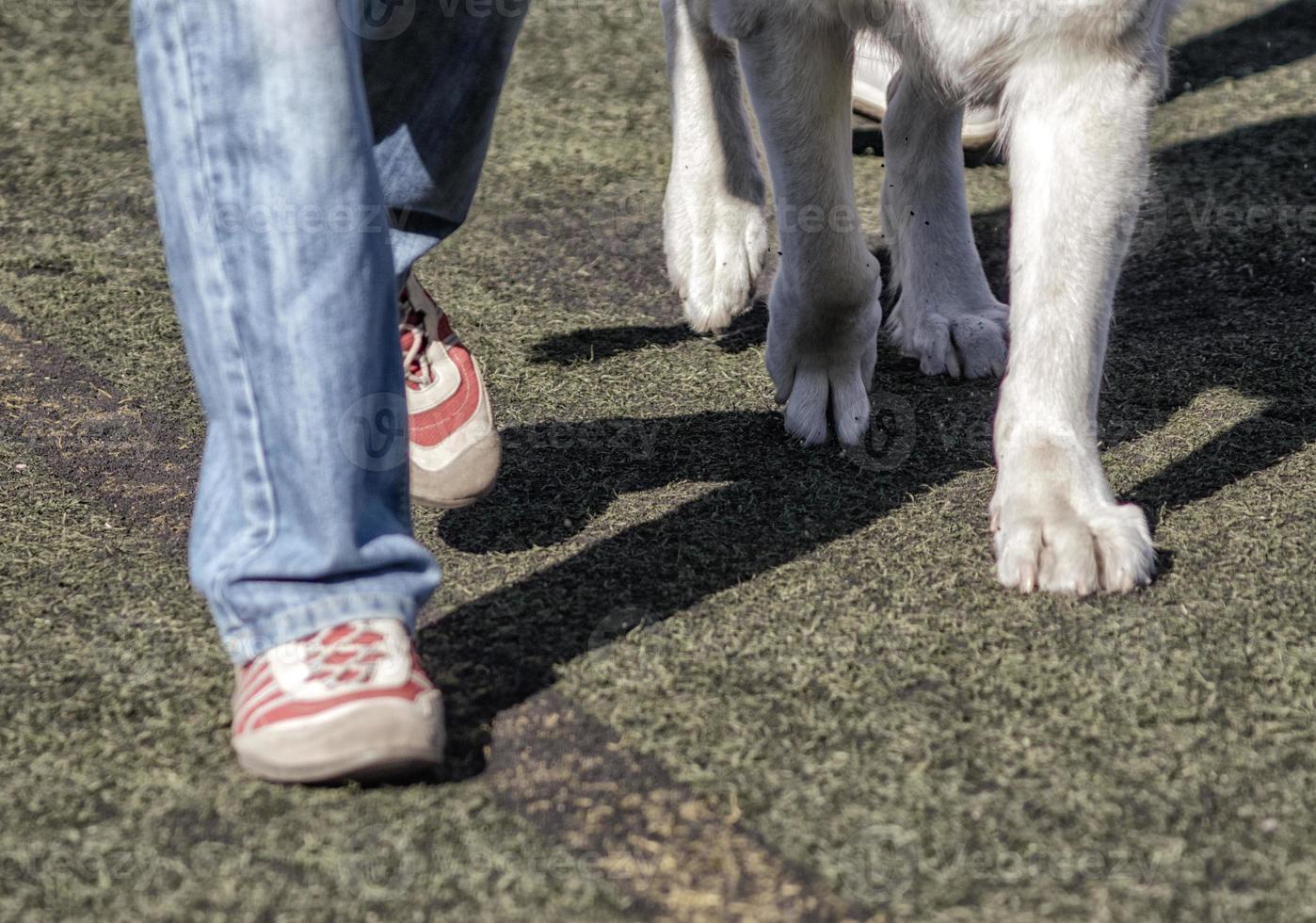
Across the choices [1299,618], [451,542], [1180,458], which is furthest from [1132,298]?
[451,542]

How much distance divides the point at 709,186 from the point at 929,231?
15.0 inches

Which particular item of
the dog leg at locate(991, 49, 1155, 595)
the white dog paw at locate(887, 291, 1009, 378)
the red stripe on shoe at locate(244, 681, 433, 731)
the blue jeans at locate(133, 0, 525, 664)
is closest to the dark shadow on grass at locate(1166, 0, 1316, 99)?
the white dog paw at locate(887, 291, 1009, 378)

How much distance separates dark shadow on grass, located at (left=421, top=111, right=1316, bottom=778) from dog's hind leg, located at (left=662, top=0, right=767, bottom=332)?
5.1 inches

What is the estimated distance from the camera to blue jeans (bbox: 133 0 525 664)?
1.35 meters

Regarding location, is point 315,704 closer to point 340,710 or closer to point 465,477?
point 340,710

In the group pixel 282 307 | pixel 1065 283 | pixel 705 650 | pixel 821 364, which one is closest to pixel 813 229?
pixel 821 364

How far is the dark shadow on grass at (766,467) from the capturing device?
66.8 inches

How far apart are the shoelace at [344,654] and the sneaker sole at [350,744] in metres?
0.03

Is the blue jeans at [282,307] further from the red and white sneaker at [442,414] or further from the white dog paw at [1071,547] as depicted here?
the white dog paw at [1071,547]

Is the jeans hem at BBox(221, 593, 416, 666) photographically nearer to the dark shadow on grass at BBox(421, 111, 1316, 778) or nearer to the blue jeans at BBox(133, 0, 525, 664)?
the blue jeans at BBox(133, 0, 525, 664)

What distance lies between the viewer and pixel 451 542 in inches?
76.2

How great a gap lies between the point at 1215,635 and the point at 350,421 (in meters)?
0.93

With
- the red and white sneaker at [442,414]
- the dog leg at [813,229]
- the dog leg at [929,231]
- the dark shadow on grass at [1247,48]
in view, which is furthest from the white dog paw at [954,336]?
the dark shadow on grass at [1247,48]

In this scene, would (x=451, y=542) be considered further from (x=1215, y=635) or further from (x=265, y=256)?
(x=1215, y=635)
